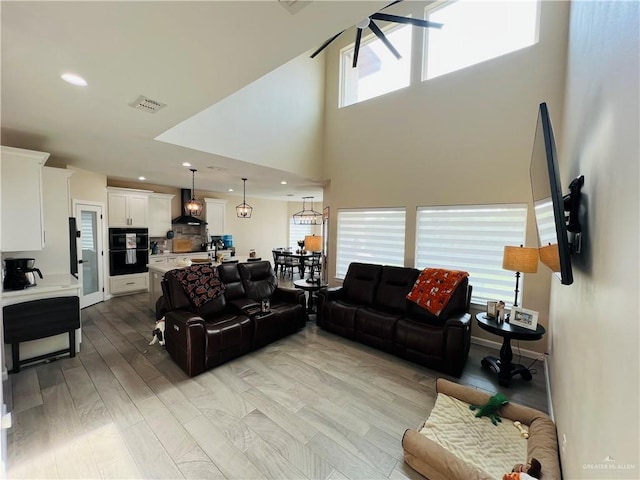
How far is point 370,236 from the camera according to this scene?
4.89 meters

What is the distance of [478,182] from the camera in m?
3.67

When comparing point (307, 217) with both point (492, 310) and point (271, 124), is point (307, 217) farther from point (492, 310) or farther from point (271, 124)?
point (492, 310)

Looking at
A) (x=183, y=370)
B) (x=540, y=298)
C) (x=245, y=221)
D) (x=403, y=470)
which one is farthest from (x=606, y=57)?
(x=245, y=221)

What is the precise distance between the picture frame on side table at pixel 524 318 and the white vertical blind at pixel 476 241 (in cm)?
77

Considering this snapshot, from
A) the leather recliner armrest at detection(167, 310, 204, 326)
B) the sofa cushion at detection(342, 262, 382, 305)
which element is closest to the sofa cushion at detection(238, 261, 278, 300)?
the leather recliner armrest at detection(167, 310, 204, 326)

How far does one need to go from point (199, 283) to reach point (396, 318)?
103 inches

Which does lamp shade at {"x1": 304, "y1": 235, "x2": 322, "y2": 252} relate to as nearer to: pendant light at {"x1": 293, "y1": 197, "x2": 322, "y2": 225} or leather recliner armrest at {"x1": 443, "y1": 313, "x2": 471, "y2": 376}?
leather recliner armrest at {"x1": 443, "y1": 313, "x2": 471, "y2": 376}

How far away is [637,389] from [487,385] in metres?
2.58

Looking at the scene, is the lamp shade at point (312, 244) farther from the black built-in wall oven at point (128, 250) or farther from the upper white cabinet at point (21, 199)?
the black built-in wall oven at point (128, 250)

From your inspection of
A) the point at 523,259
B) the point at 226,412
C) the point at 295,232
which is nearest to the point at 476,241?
the point at 523,259

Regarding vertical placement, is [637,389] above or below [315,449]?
above

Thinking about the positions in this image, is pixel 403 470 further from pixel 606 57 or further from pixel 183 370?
pixel 606 57

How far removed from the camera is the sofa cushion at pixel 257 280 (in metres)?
4.04

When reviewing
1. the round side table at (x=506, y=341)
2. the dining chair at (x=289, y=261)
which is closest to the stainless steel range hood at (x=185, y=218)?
the dining chair at (x=289, y=261)
